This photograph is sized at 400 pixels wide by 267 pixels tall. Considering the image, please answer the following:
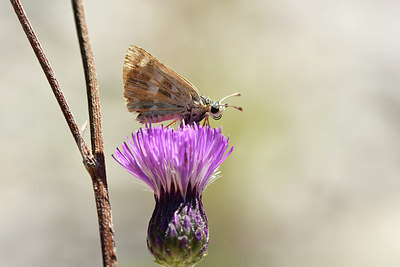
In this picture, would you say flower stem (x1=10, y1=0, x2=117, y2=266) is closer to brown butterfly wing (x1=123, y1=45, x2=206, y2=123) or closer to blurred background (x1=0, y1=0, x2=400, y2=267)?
brown butterfly wing (x1=123, y1=45, x2=206, y2=123)

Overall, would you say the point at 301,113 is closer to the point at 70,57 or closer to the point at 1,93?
the point at 70,57

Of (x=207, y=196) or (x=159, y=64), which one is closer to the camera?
(x=159, y=64)

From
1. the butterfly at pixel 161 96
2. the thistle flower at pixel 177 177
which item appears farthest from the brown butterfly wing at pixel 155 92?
the thistle flower at pixel 177 177

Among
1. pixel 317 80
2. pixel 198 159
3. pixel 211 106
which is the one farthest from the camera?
pixel 317 80

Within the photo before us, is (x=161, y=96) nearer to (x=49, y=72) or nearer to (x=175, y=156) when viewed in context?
(x=175, y=156)

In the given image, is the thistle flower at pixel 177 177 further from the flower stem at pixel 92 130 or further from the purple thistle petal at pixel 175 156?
the flower stem at pixel 92 130

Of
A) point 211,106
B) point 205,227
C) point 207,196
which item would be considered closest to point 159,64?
point 211,106

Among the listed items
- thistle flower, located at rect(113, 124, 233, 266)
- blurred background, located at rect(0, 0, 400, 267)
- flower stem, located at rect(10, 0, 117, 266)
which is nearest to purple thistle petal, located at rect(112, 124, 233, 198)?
thistle flower, located at rect(113, 124, 233, 266)
